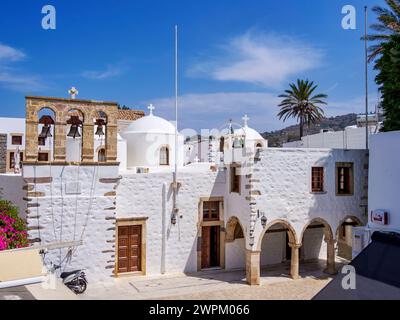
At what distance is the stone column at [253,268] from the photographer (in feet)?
52.0

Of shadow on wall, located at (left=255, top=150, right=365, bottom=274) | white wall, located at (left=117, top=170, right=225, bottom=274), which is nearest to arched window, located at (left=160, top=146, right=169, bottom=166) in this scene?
white wall, located at (left=117, top=170, right=225, bottom=274)

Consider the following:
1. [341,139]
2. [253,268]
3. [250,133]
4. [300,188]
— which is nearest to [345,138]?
[341,139]

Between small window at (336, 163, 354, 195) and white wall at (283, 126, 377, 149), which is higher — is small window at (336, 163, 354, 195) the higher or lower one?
the lower one

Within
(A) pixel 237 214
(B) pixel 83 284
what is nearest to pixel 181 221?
(A) pixel 237 214

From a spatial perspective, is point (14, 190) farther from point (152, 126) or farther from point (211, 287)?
point (211, 287)

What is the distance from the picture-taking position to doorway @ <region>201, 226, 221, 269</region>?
17.8 meters

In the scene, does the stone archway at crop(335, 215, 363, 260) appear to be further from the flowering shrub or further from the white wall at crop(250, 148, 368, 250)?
the flowering shrub

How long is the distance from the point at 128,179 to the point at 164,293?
4.84 meters

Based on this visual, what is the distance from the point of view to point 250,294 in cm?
1464

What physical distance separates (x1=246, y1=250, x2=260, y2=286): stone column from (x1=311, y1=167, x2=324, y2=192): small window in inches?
160

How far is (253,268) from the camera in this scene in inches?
626

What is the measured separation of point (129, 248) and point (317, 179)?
897cm
